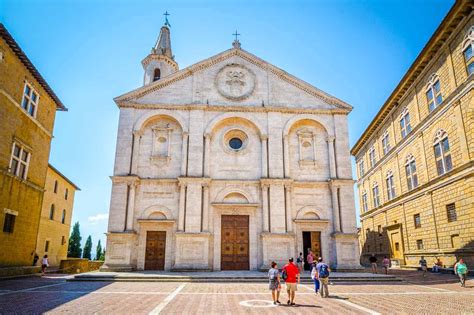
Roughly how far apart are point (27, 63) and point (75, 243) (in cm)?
3806

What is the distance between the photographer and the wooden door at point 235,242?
2395 cm

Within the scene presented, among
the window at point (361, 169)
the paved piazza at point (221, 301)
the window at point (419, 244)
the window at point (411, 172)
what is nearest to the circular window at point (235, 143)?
the paved piazza at point (221, 301)

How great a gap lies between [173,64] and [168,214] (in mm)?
18573

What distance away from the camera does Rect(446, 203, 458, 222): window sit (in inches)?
967

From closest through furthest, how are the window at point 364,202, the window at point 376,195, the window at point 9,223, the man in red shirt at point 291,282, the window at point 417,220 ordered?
1. the man in red shirt at point 291,282
2. the window at point 9,223
3. the window at point 417,220
4. the window at point 376,195
5. the window at point 364,202

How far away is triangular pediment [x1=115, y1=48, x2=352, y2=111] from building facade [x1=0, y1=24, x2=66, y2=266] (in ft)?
20.3

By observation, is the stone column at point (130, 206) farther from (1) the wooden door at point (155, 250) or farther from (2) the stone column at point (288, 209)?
(2) the stone column at point (288, 209)

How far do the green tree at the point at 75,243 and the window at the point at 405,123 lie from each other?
47.6 metres

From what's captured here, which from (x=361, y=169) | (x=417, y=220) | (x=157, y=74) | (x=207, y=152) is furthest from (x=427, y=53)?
(x=157, y=74)

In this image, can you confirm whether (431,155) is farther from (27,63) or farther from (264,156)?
(27,63)

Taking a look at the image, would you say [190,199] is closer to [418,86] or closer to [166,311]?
[166,311]

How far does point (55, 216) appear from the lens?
39.1 m

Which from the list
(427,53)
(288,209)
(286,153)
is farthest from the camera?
(427,53)

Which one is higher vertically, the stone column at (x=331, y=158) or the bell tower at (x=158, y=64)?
the bell tower at (x=158, y=64)
